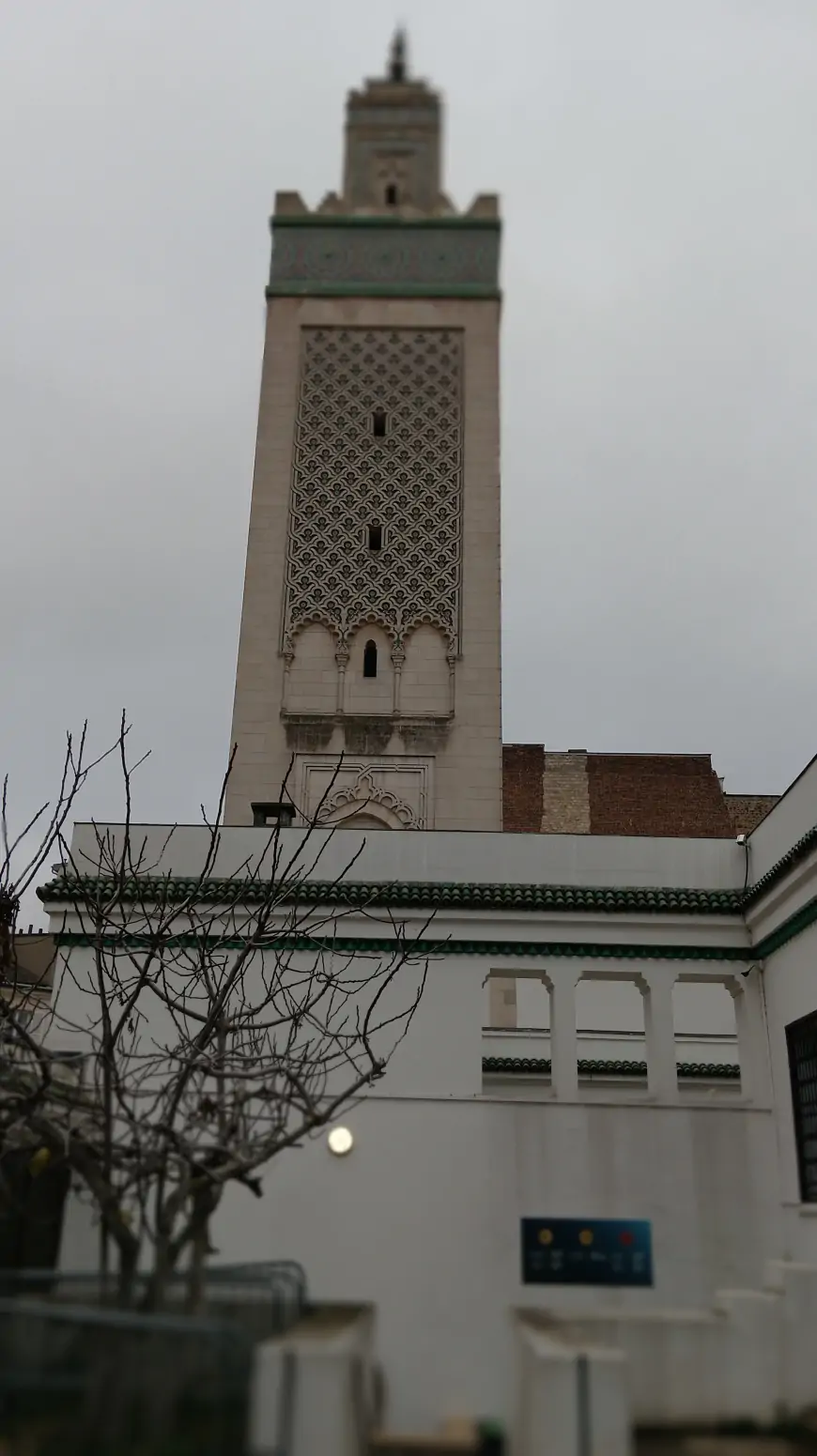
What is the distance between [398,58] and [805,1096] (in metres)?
24.7

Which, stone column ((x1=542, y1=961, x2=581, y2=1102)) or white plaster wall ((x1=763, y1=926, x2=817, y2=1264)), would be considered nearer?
white plaster wall ((x1=763, y1=926, x2=817, y2=1264))

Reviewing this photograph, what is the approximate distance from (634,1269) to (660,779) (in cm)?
→ 1418

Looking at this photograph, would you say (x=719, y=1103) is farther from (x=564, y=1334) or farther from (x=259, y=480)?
(x=259, y=480)

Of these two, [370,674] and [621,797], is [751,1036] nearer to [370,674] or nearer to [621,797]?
[370,674]

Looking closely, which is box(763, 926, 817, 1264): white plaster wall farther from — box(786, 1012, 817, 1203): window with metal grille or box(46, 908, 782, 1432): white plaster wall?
box(46, 908, 782, 1432): white plaster wall

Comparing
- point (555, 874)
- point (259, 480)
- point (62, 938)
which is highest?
point (259, 480)

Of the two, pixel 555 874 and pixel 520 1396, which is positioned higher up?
pixel 555 874

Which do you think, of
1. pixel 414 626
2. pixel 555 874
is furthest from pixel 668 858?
pixel 414 626

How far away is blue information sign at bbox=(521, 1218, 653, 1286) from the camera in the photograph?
11242 millimetres

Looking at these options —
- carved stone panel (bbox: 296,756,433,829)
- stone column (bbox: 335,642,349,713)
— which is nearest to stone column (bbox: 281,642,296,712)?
stone column (bbox: 335,642,349,713)

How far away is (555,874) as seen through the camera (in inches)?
518

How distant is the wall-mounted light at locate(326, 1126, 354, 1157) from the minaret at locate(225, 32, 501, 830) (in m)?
6.06

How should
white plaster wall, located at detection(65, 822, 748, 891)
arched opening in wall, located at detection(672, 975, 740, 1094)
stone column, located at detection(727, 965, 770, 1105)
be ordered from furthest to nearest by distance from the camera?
arched opening in wall, located at detection(672, 975, 740, 1094)
white plaster wall, located at detection(65, 822, 748, 891)
stone column, located at detection(727, 965, 770, 1105)

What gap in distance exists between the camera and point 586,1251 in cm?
1136
